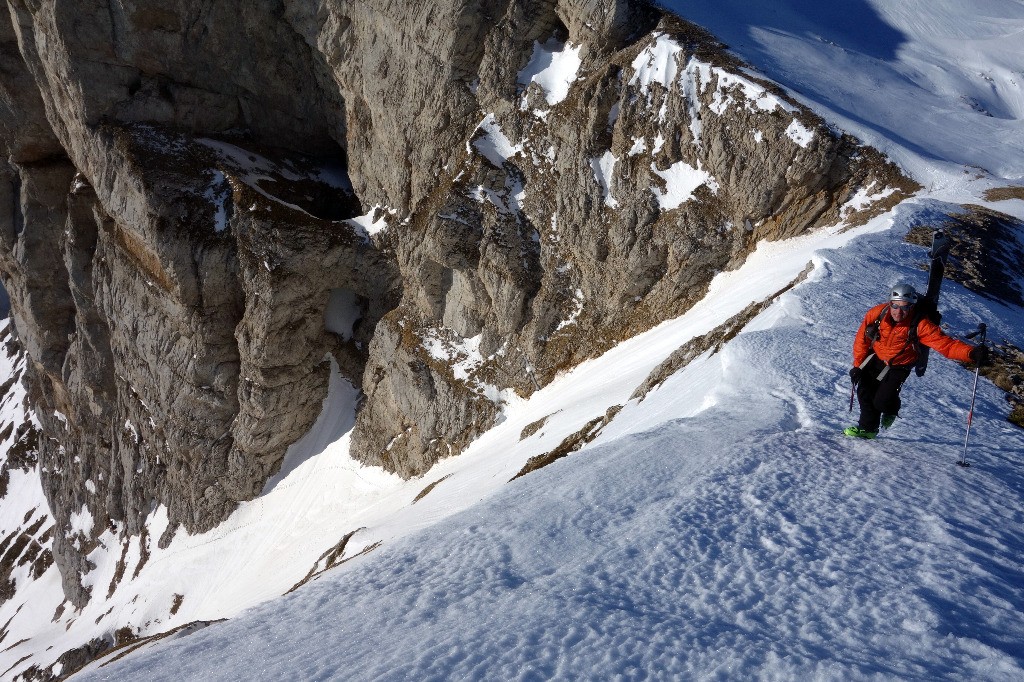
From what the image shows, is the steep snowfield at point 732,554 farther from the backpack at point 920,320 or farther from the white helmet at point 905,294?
the white helmet at point 905,294

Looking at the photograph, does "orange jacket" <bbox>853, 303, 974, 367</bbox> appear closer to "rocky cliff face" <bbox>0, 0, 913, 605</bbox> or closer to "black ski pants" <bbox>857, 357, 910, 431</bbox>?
"black ski pants" <bbox>857, 357, 910, 431</bbox>

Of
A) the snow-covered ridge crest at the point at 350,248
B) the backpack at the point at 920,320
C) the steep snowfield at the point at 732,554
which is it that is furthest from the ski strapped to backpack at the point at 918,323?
the snow-covered ridge crest at the point at 350,248

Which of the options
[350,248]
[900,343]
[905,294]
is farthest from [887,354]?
[350,248]

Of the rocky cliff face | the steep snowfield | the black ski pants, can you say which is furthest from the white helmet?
the rocky cliff face

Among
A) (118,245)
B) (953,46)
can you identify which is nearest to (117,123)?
(118,245)

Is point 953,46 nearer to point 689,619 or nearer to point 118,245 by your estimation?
point 689,619

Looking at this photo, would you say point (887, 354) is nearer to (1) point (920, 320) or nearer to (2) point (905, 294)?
(1) point (920, 320)
